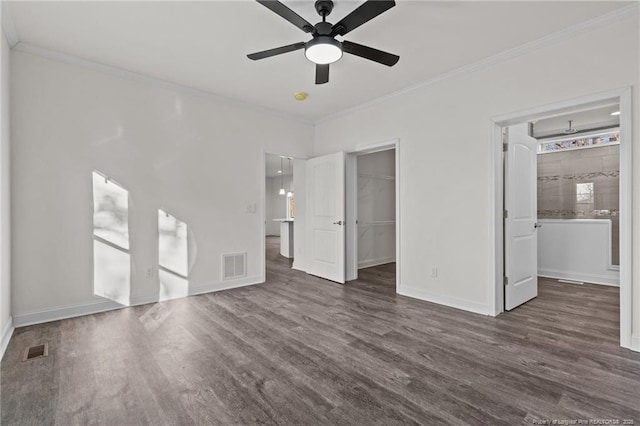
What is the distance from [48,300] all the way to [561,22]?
18.3ft

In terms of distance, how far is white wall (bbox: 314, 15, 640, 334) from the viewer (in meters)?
2.62

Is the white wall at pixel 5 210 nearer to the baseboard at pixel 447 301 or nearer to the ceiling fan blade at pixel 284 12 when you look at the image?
the ceiling fan blade at pixel 284 12

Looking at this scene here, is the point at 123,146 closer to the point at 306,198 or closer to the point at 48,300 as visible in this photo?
the point at 48,300

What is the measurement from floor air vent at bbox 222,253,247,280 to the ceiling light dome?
9.90 feet

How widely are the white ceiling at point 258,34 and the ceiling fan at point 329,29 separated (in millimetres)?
278

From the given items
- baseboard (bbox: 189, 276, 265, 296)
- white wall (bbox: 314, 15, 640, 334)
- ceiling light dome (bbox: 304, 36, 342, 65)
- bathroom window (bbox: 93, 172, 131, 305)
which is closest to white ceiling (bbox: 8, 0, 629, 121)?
white wall (bbox: 314, 15, 640, 334)

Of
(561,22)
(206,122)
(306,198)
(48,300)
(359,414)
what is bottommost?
(359,414)

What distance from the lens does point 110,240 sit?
3.51m

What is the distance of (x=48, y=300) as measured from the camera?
3154mm

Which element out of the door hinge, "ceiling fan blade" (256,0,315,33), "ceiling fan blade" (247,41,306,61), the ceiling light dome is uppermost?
"ceiling fan blade" (256,0,315,33)

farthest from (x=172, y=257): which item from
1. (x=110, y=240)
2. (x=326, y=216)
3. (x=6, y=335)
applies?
(x=326, y=216)

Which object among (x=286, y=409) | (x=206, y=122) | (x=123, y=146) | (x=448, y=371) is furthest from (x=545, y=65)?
(x=123, y=146)

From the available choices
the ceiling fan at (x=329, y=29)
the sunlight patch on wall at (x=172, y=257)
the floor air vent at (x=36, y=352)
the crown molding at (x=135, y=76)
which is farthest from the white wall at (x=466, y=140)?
the floor air vent at (x=36, y=352)

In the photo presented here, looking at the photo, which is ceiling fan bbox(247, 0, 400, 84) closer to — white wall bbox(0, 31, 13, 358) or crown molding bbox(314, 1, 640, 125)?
crown molding bbox(314, 1, 640, 125)
